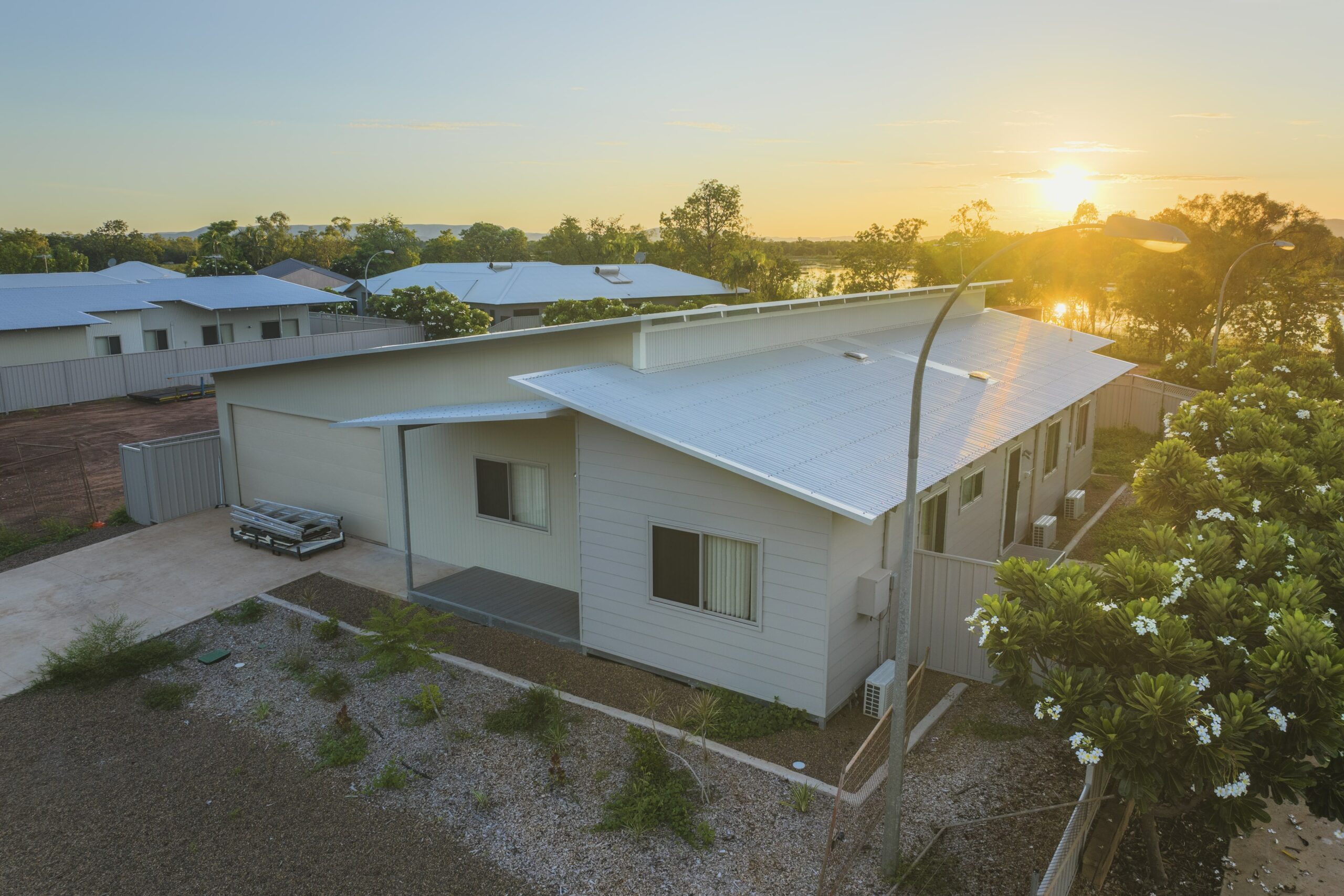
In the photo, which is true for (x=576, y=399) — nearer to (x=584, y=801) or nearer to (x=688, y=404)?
(x=688, y=404)

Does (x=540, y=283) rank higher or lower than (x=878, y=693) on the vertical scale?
higher

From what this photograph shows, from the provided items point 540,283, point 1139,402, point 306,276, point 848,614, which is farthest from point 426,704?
point 306,276

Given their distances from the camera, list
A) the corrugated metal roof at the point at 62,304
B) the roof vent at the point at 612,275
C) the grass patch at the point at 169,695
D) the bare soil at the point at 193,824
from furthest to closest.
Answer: the roof vent at the point at 612,275 → the corrugated metal roof at the point at 62,304 → the grass patch at the point at 169,695 → the bare soil at the point at 193,824

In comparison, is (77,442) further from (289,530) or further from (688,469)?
(688,469)

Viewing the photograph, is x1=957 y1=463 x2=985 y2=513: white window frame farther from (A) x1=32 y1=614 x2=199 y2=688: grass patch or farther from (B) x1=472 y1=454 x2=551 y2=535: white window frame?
(A) x1=32 y1=614 x2=199 y2=688: grass patch

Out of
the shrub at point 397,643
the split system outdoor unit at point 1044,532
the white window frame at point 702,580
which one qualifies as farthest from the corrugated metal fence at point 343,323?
the white window frame at point 702,580

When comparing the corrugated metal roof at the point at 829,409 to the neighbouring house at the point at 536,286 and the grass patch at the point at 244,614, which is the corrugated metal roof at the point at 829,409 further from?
the neighbouring house at the point at 536,286

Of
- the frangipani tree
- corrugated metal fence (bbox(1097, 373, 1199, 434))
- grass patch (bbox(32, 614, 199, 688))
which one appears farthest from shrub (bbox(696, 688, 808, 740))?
corrugated metal fence (bbox(1097, 373, 1199, 434))
